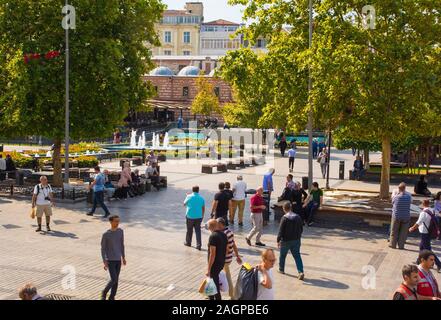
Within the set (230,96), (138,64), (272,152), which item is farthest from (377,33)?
(230,96)

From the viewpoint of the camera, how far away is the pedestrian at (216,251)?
9.59 m

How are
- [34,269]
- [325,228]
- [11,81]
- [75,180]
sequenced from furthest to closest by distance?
1. [75,180]
2. [11,81]
3. [325,228]
4. [34,269]

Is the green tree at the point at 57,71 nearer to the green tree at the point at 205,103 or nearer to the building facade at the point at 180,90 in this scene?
the green tree at the point at 205,103

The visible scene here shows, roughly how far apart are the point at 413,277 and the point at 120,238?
4900 millimetres

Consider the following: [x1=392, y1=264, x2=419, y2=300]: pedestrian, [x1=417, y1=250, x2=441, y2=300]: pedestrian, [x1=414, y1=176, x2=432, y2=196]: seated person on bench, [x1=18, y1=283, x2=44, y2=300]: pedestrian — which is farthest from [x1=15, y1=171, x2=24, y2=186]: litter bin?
[x1=392, y1=264, x2=419, y2=300]: pedestrian

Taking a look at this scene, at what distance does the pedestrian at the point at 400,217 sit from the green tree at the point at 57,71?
486 inches

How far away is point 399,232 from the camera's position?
15.1 meters

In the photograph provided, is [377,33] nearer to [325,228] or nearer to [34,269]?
[325,228]

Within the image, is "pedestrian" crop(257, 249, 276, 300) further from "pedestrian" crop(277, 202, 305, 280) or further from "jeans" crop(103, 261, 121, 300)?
"pedestrian" crop(277, 202, 305, 280)

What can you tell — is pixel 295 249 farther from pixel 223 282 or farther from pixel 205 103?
pixel 205 103

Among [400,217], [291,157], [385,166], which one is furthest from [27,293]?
[291,157]

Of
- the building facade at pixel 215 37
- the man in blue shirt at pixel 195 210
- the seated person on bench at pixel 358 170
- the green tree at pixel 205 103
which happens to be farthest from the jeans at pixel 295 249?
the building facade at pixel 215 37

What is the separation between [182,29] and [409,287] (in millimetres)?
115725

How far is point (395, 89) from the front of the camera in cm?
1822
